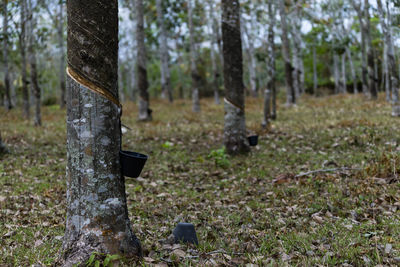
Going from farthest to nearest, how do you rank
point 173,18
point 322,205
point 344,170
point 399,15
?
point 173,18
point 399,15
point 344,170
point 322,205

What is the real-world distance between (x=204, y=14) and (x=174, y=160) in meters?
22.5

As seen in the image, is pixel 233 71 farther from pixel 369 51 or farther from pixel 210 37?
pixel 210 37

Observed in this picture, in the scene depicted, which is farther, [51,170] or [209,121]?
[209,121]

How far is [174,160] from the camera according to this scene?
29.0 ft

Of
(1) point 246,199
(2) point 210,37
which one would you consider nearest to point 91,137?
(1) point 246,199

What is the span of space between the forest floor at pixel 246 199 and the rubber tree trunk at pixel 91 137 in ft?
1.78

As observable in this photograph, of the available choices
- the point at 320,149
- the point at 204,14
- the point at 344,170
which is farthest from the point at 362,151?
the point at 204,14

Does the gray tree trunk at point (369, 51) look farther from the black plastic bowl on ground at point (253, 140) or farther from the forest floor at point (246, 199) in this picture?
the black plastic bowl on ground at point (253, 140)

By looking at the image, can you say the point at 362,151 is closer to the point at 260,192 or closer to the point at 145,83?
the point at 260,192

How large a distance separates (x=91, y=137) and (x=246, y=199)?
347 centimetres

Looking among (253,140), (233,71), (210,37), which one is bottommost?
(253,140)

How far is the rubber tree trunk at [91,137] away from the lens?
10.5ft

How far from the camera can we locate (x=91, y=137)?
3.19m

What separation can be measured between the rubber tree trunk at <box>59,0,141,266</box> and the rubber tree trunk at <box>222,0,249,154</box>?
18.6 feet
